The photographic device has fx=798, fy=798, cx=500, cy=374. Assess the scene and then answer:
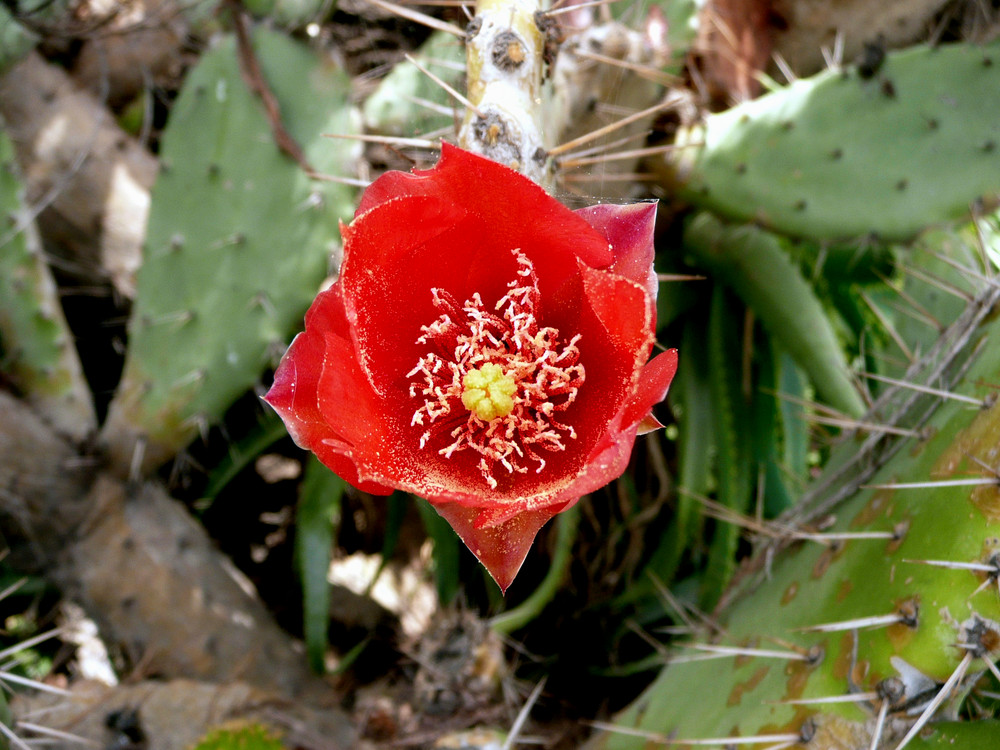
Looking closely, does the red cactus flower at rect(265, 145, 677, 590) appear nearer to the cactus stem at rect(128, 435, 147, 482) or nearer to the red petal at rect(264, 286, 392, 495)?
the red petal at rect(264, 286, 392, 495)

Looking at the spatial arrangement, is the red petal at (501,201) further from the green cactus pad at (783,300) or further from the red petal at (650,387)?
the green cactus pad at (783,300)

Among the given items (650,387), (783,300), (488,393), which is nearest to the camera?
(650,387)

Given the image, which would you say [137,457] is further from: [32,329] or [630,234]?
[630,234]

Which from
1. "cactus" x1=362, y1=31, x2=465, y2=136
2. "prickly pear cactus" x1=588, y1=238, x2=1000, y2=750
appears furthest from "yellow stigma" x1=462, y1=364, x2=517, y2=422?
"cactus" x1=362, y1=31, x2=465, y2=136

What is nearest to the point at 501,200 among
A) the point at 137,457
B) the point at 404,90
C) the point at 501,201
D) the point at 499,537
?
the point at 501,201

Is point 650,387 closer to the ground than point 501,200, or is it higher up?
closer to the ground

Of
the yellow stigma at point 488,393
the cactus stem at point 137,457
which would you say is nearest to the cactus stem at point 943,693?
the yellow stigma at point 488,393
